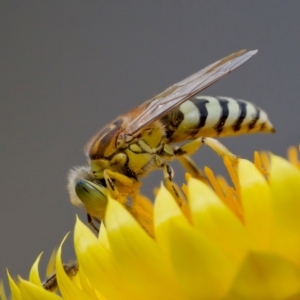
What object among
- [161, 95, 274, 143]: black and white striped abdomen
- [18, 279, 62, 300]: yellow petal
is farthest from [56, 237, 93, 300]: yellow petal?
[161, 95, 274, 143]: black and white striped abdomen

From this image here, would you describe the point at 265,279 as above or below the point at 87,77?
below

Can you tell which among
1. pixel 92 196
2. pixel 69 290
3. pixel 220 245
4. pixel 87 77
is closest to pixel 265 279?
pixel 220 245

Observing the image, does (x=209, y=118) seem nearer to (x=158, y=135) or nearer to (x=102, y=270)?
(x=158, y=135)

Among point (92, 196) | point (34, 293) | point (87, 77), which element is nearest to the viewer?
point (34, 293)

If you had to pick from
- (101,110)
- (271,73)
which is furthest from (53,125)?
(271,73)

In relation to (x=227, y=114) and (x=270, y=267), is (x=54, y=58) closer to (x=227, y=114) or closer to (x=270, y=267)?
(x=227, y=114)

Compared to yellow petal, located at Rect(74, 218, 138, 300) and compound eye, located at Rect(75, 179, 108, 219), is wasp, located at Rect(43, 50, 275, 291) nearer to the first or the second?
compound eye, located at Rect(75, 179, 108, 219)

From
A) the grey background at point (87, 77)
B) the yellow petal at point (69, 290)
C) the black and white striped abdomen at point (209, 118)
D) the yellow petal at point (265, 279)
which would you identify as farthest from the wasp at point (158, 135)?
the grey background at point (87, 77)

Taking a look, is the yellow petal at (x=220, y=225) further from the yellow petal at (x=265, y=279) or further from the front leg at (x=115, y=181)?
the front leg at (x=115, y=181)

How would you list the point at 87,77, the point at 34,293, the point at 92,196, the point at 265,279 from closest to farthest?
the point at 265,279 → the point at 34,293 → the point at 92,196 → the point at 87,77
